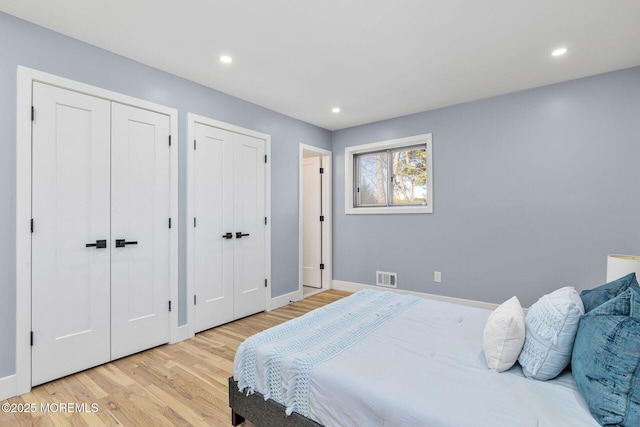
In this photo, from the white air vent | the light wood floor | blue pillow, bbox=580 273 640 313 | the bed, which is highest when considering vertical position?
blue pillow, bbox=580 273 640 313

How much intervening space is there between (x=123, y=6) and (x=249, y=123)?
180 centimetres

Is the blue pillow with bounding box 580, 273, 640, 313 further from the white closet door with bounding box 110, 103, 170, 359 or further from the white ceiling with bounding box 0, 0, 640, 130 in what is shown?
the white closet door with bounding box 110, 103, 170, 359

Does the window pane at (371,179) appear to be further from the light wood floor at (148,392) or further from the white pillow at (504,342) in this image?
the white pillow at (504,342)

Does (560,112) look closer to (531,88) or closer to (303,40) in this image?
(531,88)

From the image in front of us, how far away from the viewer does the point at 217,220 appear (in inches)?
133

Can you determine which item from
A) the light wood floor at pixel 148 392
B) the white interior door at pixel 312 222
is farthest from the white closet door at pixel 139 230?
the white interior door at pixel 312 222

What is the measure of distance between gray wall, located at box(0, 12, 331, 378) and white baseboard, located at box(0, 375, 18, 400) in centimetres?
4

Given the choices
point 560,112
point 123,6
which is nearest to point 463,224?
point 560,112

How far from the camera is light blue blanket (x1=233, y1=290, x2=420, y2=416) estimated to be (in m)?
1.51

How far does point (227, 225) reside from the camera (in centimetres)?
349

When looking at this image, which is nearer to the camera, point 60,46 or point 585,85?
point 60,46

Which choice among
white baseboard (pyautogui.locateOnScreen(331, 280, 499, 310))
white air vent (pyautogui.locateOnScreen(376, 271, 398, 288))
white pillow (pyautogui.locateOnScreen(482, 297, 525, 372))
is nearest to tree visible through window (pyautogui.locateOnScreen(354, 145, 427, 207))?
white air vent (pyautogui.locateOnScreen(376, 271, 398, 288))

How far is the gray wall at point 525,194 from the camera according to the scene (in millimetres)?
2994

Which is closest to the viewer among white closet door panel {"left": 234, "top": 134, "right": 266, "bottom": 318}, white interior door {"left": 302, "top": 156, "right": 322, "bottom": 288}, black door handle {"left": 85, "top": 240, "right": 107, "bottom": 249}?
black door handle {"left": 85, "top": 240, "right": 107, "bottom": 249}
